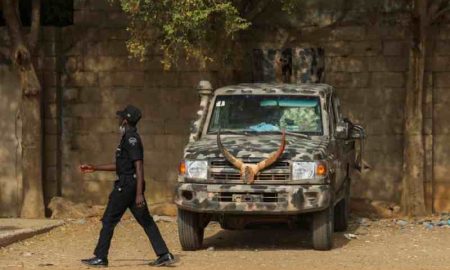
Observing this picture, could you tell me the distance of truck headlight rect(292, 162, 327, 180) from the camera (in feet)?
32.7

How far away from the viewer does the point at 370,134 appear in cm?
1444

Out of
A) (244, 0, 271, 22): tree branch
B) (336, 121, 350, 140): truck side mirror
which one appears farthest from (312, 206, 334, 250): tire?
(244, 0, 271, 22): tree branch

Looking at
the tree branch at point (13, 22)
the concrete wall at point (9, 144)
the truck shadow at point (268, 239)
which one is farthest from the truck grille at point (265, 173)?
the concrete wall at point (9, 144)

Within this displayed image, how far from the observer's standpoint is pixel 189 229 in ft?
34.3

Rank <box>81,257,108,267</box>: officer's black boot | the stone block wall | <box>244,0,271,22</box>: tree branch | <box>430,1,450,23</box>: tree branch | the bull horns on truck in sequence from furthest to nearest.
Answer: the stone block wall → <box>430,1,450,23</box>: tree branch → <box>244,0,271,22</box>: tree branch → the bull horns on truck → <box>81,257,108,267</box>: officer's black boot

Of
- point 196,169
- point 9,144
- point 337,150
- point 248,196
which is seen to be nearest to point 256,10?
point 337,150

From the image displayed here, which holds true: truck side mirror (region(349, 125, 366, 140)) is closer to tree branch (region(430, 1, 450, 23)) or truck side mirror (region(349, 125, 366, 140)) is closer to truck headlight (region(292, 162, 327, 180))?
truck headlight (region(292, 162, 327, 180))

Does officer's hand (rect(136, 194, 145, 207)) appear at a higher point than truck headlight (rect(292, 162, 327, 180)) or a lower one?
lower

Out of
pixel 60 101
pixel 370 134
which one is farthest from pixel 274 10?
pixel 60 101

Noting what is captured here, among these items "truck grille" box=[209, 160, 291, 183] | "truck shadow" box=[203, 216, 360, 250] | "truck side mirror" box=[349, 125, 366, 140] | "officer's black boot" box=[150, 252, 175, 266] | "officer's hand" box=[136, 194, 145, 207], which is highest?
"truck side mirror" box=[349, 125, 366, 140]

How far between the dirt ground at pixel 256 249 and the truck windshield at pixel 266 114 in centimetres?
154

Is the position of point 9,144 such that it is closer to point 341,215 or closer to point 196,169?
point 196,169

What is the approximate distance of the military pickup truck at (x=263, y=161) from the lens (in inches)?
391

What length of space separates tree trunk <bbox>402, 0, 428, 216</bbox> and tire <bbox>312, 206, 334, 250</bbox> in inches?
159
